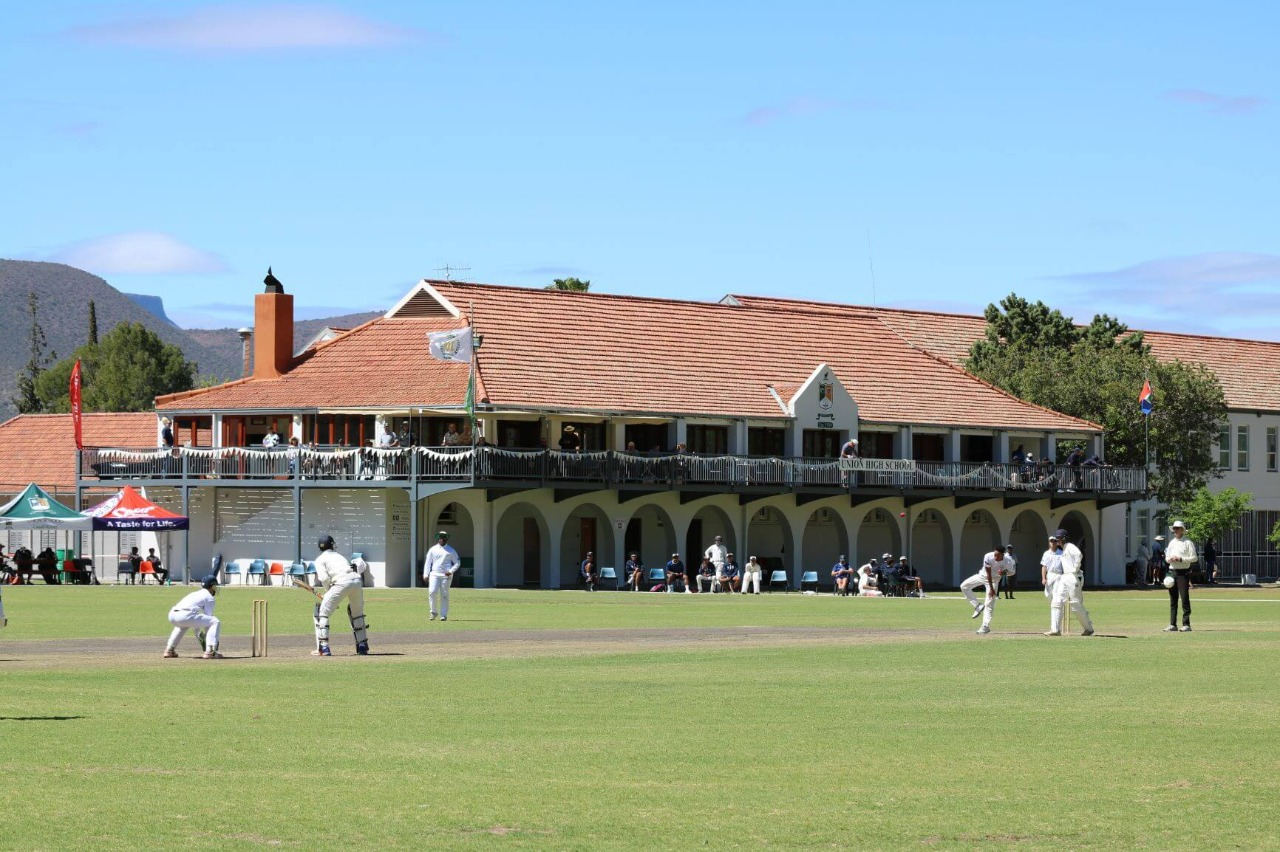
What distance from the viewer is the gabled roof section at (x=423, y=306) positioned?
67.6 metres

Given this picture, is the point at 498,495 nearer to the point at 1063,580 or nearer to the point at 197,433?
the point at 197,433

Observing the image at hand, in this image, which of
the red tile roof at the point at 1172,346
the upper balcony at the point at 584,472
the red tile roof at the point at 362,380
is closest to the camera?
the upper balcony at the point at 584,472

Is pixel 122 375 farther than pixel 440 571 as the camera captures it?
Yes

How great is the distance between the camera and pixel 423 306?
6912 cm

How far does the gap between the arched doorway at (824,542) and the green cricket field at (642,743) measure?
40065mm

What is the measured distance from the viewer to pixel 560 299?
71.2 meters

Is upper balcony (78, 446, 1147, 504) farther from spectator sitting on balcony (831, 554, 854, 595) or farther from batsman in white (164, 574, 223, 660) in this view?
batsman in white (164, 574, 223, 660)

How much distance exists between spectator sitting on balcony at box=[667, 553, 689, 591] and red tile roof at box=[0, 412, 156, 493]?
26539 mm

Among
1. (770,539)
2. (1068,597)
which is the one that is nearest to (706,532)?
(770,539)

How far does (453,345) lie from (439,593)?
1007 inches

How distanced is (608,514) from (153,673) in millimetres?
42379

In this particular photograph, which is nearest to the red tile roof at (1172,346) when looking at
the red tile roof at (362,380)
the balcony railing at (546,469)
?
the balcony railing at (546,469)

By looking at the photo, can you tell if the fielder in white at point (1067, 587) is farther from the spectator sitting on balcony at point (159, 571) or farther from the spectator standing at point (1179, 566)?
the spectator sitting on balcony at point (159, 571)

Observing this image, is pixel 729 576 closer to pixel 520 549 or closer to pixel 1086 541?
pixel 520 549
